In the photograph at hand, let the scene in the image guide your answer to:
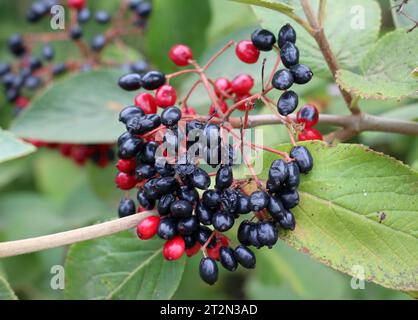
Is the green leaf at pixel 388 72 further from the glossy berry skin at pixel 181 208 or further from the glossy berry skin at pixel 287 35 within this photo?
the glossy berry skin at pixel 181 208

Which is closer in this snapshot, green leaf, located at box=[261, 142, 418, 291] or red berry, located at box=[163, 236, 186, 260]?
green leaf, located at box=[261, 142, 418, 291]

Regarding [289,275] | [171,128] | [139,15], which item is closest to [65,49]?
[139,15]

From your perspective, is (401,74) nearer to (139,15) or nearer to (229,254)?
(229,254)

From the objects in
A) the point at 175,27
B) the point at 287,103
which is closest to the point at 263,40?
the point at 287,103

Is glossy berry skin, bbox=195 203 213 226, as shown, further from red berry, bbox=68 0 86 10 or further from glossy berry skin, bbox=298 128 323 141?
red berry, bbox=68 0 86 10

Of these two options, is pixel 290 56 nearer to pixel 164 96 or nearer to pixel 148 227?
pixel 164 96

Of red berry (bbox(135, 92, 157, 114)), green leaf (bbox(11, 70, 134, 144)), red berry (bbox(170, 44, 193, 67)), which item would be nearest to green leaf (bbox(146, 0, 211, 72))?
green leaf (bbox(11, 70, 134, 144))

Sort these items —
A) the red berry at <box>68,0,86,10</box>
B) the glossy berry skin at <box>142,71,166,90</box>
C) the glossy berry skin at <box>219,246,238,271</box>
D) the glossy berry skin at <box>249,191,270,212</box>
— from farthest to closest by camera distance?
the red berry at <box>68,0,86,10</box>
the glossy berry skin at <box>142,71,166,90</box>
the glossy berry skin at <box>219,246,238,271</box>
the glossy berry skin at <box>249,191,270,212</box>

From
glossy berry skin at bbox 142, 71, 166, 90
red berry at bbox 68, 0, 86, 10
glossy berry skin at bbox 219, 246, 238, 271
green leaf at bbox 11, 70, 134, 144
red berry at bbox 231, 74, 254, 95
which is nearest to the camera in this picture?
glossy berry skin at bbox 219, 246, 238, 271
